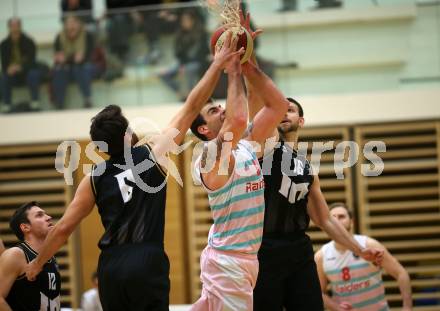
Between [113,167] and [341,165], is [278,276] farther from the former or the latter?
[341,165]

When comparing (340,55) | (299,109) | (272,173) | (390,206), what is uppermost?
(340,55)

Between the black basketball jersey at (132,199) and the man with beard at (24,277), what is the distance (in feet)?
3.62

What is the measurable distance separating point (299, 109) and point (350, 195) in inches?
202

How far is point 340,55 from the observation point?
32.1 feet

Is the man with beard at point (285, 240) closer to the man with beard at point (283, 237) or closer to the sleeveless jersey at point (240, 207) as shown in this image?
the man with beard at point (283, 237)

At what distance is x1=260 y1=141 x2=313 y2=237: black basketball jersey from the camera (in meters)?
5.15

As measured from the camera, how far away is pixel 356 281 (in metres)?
7.17

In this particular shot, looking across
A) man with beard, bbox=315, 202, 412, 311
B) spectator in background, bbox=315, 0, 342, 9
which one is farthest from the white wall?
man with beard, bbox=315, 202, 412, 311

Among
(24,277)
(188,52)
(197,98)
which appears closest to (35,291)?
(24,277)

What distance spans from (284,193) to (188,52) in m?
5.12

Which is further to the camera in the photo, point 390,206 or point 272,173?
point 390,206

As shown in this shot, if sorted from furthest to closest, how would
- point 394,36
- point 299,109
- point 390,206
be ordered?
point 390,206
point 394,36
point 299,109

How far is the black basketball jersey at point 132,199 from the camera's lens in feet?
14.7

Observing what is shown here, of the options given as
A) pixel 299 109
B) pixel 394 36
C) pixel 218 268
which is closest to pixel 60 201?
pixel 394 36
